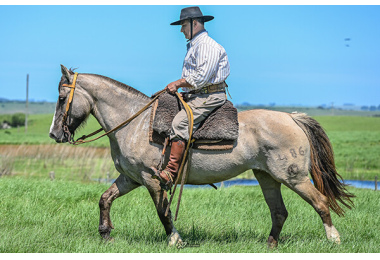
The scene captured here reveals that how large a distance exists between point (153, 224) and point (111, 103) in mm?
2268

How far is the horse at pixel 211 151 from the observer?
659cm

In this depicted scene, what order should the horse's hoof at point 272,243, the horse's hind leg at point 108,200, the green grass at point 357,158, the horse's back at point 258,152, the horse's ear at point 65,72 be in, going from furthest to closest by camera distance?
the green grass at point 357,158 < the horse's hind leg at point 108,200 < the horse's hoof at point 272,243 < the horse's ear at point 65,72 < the horse's back at point 258,152

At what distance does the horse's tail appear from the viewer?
6.87m

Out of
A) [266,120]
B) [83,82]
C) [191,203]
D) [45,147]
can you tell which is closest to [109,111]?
[83,82]

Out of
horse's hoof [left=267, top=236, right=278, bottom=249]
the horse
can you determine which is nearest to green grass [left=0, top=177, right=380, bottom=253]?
horse's hoof [left=267, top=236, right=278, bottom=249]

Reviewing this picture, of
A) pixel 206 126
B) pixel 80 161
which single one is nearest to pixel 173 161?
pixel 206 126

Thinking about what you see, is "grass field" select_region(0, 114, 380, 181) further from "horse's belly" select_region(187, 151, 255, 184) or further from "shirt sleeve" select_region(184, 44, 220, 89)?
"shirt sleeve" select_region(184, 44, 220, 89)

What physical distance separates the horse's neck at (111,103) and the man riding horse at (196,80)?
2.08ft

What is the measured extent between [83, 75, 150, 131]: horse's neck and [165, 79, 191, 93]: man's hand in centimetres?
57

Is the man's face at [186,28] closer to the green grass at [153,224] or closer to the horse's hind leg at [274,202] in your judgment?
the horse's hind leg at [274,202]

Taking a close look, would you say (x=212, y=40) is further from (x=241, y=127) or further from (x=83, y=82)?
(x=83, y=82)

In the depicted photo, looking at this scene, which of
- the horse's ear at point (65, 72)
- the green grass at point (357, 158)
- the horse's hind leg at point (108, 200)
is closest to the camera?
the horse's ear at point (65, 72)

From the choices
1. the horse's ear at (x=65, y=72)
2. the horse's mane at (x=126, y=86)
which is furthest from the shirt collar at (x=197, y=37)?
the horse's ear at (x=65, y=72)

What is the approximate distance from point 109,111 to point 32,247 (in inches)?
82.4
